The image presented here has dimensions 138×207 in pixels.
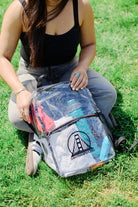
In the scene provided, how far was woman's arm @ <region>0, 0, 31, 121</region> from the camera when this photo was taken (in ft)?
4.67

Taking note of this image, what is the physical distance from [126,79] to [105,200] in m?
1.18

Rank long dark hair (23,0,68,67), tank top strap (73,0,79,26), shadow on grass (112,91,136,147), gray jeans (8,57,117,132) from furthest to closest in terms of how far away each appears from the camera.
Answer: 1. shadow on grass (112,91,136,147)
2. gray jeans (8,57,117,132)
3. tank top strap (73,0,79,26)
4. long dark hair (23,0,68,67)

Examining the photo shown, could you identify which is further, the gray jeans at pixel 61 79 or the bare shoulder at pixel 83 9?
the gray jeans at pixel 61 79

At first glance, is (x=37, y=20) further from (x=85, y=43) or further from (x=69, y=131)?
(x=69, y=131)

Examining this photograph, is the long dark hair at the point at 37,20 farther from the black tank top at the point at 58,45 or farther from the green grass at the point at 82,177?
the green grass at the point at 82,177

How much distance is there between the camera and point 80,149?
57.3 inches

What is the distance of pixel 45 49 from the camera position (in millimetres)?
1573

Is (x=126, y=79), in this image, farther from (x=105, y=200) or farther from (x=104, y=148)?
(x=105, y=200)

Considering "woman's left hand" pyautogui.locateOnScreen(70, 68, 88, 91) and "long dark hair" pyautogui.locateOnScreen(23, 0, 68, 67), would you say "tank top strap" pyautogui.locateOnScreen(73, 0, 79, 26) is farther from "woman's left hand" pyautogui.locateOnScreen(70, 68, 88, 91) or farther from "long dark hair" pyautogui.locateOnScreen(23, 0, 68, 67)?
"woman's left hand" pyautogui.locateOnScreen(70, 68, 88, 91)

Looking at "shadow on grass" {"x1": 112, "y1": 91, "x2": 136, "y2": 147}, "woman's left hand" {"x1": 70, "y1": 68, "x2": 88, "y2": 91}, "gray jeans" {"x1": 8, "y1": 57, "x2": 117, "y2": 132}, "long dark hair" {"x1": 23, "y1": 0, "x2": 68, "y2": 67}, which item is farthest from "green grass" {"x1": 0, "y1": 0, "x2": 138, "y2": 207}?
"long dark hair" {"x1": 23, "y1": 0, "x2": 68, "y2": 67}

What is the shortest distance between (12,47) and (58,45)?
305mm

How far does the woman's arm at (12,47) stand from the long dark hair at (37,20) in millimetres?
63

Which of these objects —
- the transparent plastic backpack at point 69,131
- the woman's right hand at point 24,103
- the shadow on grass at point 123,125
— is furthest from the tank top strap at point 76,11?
the shadow on grass at point 123,125

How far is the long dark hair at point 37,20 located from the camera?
1391 mm
